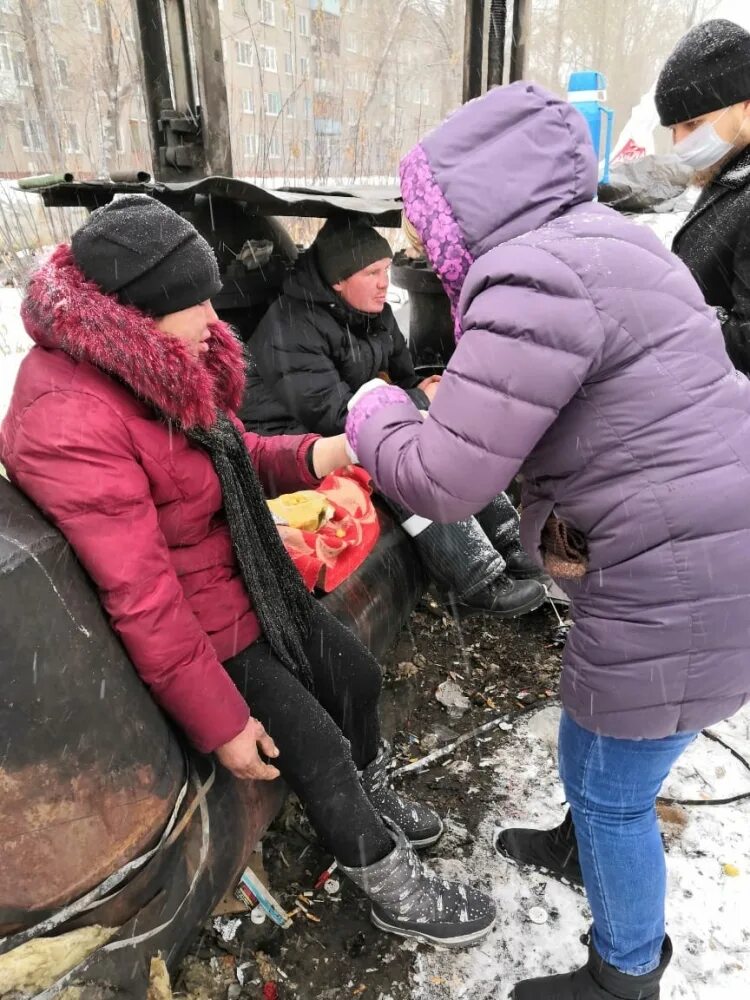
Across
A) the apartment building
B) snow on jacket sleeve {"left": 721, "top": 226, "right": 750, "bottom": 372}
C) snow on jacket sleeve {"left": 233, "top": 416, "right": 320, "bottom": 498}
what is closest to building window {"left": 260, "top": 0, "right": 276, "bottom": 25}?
the apartment building

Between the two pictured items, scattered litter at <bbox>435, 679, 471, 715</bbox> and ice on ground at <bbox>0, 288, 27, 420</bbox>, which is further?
ice on ground at <bbox>0, 288, 27, 420</bbox>

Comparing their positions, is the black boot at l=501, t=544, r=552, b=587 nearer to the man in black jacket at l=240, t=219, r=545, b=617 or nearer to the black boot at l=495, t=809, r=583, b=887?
the man in black jacket at l=240, t=219, r=545, b=617

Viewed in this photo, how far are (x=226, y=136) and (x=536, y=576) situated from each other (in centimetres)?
260

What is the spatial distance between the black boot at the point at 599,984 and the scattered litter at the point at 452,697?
4.16 ft

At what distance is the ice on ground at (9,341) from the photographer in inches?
222

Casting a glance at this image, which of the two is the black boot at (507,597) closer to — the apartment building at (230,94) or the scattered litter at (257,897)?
the scattered litter at (257,897)

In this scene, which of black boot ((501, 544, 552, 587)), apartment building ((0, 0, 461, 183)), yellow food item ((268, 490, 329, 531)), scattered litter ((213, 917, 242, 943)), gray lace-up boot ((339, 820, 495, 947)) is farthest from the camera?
apartment building ((0, 0, 461, 183))

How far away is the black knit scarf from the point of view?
1870 millimetres

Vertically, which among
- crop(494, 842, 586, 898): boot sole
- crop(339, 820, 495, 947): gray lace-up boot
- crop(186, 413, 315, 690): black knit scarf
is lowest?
crop(494, 842, 586, 898): boot sole

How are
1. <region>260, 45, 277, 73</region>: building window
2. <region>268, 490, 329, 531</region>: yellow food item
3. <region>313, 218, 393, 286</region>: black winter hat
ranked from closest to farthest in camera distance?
<region>268, 490, 329, 531</region>: yellow food item → <region>313, 218, 393, 286</region>: black winter hat → <region>260, 45, 277, 73</region>: building window

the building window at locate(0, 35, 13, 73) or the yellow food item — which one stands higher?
the building window at locate(0, 35, 13, 73)

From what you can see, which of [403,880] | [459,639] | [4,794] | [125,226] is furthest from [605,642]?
[459,639]

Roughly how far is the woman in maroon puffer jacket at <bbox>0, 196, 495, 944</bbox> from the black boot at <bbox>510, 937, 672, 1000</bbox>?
27cm

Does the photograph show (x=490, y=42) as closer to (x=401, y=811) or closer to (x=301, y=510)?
(x=301, y=510)
